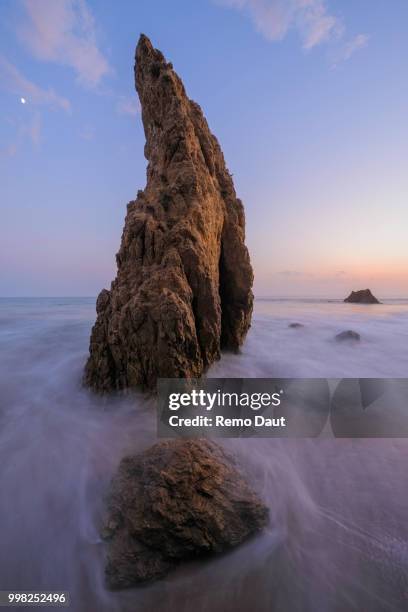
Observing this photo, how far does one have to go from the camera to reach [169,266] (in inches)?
208

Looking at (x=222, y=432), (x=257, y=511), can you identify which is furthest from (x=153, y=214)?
(x=257, y=511)

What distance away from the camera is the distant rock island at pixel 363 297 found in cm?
3812

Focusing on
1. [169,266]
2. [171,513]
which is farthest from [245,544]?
[169,266]

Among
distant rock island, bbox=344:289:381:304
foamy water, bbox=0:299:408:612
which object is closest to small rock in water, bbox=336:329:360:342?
foamy water, bbox=0:299:408:612

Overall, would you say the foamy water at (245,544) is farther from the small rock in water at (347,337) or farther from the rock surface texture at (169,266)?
the small rock in water at (347,337)

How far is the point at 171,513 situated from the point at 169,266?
3.94 metres

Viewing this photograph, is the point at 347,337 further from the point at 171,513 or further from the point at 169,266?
the point at 171,513

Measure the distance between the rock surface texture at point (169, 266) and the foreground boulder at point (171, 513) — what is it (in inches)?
82.1

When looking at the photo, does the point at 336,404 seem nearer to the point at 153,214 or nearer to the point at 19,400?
the point at 153,214

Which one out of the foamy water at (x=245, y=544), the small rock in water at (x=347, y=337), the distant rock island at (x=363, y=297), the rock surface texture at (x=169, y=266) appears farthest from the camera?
the distant rock island at (x=363, y=297)

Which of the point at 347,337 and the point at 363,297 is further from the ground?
the point at 363,297

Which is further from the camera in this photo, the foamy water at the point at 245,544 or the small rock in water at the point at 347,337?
the small rock in water at the point at 347,337

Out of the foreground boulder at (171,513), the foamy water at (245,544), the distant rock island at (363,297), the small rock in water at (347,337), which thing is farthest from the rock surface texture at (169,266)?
the distant rock island at (363,297)

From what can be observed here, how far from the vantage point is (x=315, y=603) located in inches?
85.6
